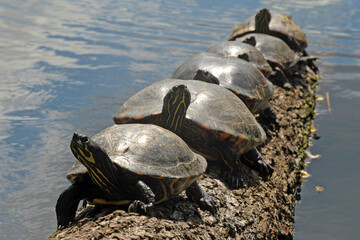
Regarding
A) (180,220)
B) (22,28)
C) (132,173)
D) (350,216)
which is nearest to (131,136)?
(132,173)

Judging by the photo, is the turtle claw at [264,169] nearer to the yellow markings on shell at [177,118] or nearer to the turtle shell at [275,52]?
the yellow markings on shell at [177,118]

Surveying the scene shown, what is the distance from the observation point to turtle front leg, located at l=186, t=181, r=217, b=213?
3531mm

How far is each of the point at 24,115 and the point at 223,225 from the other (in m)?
6.68

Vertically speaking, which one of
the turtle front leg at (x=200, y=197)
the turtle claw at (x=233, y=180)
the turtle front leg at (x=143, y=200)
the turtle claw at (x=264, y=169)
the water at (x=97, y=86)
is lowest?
the water at (x=97, y=86)

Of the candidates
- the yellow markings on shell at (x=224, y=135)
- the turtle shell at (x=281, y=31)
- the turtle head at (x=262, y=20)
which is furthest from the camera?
the turtle shell at (x=281, y=31)

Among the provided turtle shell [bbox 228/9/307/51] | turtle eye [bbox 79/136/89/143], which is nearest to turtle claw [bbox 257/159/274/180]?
turtle eye [bbox 79/136/89/143]

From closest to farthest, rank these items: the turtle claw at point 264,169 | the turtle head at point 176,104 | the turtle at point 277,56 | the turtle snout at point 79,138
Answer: the turtle snout at point 79,138 < the turtle head at point 176,104 < the turtle claw at point 264,169 < the turtle at point 277,56

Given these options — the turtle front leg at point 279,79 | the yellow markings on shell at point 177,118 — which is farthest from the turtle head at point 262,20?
the yellow markings on shell at point 177,118

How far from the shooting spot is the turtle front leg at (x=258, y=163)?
15.5 ft

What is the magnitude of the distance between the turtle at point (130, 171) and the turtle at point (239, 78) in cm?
225

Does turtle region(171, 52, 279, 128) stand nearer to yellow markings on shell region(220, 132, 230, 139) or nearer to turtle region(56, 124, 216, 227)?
yellow markings on shell region(220, 132, 230, 139)

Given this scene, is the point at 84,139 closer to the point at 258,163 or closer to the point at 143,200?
the point at 143,200

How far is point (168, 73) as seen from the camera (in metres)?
12.3

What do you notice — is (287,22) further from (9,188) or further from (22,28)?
(22,28)
